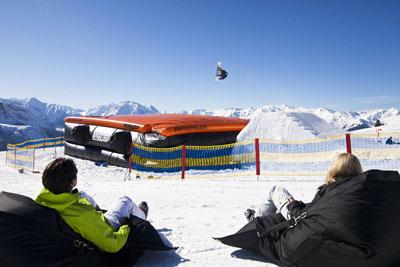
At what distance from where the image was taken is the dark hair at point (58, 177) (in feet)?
7.51

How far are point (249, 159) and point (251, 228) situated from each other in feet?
32.1

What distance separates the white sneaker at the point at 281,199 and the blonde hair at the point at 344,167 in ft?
2.11

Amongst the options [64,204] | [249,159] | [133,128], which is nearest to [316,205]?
[64,204]

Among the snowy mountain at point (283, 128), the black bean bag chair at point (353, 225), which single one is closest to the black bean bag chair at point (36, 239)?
the black bean bag chair at point (353, 225)

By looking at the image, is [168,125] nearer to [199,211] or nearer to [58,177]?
[199,211]

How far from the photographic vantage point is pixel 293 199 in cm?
320

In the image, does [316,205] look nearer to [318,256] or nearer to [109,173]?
[318,256]

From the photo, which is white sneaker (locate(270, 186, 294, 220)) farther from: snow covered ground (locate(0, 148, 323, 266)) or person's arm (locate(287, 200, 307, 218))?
snow covered ground (locate(0, 148, 323, 266))

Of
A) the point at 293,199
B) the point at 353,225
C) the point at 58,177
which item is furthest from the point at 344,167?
the point at 58,177

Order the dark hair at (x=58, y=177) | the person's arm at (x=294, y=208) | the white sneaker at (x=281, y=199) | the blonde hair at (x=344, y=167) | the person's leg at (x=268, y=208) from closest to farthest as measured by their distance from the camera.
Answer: the dark hair at (x=58, y=177) < the blonde hair at (x=344, y=167) < the person's arm at (x=294, y=208) < the white sneaker at (x=281, y=199) < the person's leg at (x=268, y=208)

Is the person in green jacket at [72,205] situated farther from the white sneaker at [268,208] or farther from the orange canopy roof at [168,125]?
the orange canopy roof at [168,125]

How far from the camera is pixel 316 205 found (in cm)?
244

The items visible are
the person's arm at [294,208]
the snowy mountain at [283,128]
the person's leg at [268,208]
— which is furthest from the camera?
the snowy mountain at [283,128]

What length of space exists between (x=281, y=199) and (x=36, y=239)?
223cm
